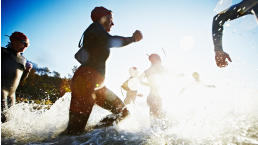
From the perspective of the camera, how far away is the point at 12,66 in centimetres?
335

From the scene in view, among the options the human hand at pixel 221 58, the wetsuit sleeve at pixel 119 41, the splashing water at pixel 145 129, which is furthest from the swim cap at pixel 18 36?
the human hand at pixel 221 58

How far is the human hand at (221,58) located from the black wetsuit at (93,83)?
1506mm

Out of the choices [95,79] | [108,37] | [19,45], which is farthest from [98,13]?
[19,45]

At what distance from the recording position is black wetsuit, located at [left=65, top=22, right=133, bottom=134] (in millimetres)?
2266

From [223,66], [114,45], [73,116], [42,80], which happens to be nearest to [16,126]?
Result: [73,116]

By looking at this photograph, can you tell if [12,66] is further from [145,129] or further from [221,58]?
[221,58]

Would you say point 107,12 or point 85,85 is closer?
point 85,85

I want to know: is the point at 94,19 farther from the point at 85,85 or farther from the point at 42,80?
the point at 42,80

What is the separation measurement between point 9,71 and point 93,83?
2171 mm

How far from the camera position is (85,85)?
2.29 metres

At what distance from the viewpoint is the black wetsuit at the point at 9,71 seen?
3109 mm

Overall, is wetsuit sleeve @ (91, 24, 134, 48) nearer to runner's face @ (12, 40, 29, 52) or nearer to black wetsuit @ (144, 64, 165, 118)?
runner's face @ (12, 40, 29, 52)

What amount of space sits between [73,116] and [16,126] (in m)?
1.34

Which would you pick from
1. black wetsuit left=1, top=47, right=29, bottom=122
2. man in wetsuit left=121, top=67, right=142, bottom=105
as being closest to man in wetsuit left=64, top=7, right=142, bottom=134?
black wetsuit left=1, top=47, right=29, bottom=122
